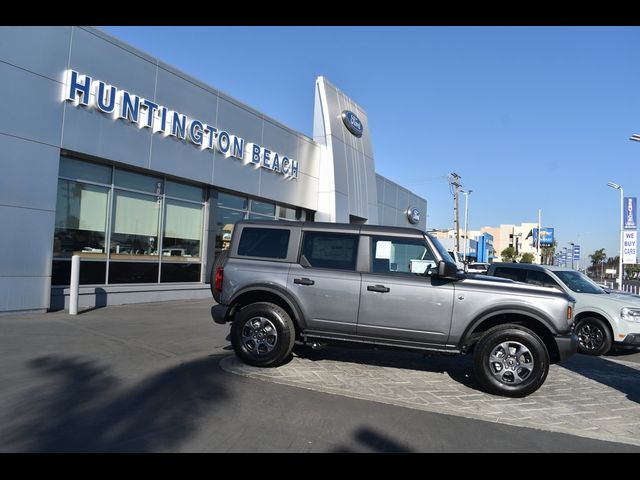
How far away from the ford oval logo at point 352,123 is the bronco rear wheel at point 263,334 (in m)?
15.9

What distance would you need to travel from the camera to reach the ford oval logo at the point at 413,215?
31.1m

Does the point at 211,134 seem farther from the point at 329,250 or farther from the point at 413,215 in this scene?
the point at 413,215

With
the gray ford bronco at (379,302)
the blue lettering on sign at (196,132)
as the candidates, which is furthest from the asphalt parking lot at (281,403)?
the blue lettering on sign at (196,132)

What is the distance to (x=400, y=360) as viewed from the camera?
7250mm

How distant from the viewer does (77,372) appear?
5.73 meters

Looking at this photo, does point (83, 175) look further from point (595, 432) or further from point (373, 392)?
point (595, 432)

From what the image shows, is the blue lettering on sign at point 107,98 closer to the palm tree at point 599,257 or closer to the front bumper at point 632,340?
the front bumper at point 632,340

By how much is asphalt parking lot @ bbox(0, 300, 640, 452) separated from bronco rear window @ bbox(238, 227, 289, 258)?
1.57 meters

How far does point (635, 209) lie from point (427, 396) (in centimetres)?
2274

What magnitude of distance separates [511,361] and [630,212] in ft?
72.2

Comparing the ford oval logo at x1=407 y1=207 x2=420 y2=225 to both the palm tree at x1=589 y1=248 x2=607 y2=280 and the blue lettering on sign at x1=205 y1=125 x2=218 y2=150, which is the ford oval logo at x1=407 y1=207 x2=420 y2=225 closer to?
the blue lettering on sign at x1=205 y1=125 x2=218 y2=150

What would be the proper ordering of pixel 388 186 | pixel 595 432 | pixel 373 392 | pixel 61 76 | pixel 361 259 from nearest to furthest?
pixel 595 432 < pixel 373 392 < pixel 361 259 < pixel 61 76 < pixel 388 186

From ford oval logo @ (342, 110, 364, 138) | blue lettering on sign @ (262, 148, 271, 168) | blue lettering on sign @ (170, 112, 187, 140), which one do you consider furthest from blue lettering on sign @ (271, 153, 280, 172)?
ford oval logo @ (342, 110, 364, 138)
